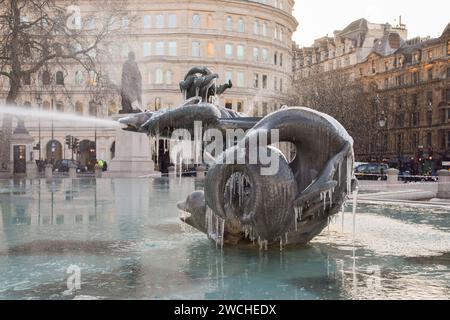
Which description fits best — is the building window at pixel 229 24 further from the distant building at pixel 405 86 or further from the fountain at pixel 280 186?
the fountain at pixel 280 186

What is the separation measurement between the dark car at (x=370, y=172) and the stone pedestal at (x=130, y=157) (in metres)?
15.8

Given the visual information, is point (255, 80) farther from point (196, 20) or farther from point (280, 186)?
point (280, 186)

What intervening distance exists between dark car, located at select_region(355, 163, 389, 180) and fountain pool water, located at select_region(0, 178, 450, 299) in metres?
29.0

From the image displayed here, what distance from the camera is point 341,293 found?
5.69 meters

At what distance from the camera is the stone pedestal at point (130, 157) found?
3197 cm

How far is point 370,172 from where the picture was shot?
42812mm

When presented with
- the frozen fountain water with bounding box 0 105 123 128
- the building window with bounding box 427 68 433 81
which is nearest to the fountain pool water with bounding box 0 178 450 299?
the frozen fountain water with bounding box 0 105 123 128

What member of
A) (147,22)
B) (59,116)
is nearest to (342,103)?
(59,116)

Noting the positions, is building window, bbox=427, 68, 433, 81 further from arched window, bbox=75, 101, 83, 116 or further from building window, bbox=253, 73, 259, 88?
arched window, bbox=75, 101, 83, 116

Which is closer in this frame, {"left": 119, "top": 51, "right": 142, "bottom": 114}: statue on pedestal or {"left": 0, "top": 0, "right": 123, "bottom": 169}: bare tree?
{"left": 0, "top": 0, "right": 123, "bottom": 169}: bare tree

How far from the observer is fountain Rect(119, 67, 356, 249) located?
763 cm

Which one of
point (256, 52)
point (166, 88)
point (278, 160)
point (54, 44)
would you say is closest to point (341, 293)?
point (278, 160)

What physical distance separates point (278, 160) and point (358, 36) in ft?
282
